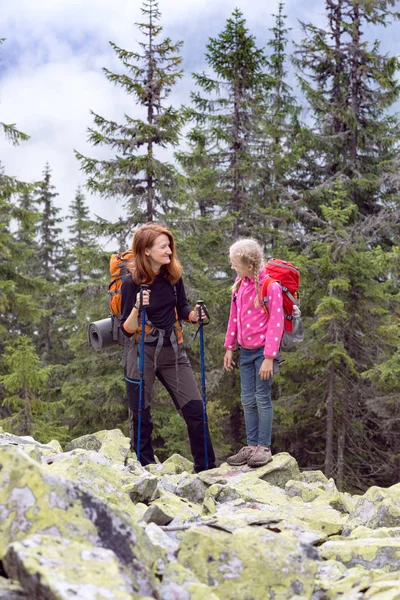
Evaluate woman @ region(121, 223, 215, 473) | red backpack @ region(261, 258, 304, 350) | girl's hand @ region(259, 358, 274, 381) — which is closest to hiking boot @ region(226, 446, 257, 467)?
woman @ region(121, 223, 215, 473)

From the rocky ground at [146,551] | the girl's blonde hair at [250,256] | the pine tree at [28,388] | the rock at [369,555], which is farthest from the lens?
the pine tree at [28,388]

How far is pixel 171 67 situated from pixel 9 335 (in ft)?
35.6

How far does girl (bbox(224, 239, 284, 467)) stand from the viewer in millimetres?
6418

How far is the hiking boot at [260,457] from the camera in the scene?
6801 mm

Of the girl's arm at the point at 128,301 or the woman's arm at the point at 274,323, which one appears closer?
the girl's arm at the point at 128,301

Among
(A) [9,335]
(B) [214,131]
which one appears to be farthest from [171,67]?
(A) [9,335]

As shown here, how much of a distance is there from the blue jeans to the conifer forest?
7924 mm

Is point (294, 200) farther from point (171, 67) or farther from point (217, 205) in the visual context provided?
point (171, 67)

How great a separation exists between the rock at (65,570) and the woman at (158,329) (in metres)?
3.72

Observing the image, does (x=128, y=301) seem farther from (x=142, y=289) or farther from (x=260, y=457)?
(x=260, y=457)

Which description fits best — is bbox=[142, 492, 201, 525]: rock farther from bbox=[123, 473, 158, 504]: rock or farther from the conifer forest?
the conifer forest

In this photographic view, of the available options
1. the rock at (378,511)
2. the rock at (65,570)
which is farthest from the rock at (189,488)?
the rock at (65,570)

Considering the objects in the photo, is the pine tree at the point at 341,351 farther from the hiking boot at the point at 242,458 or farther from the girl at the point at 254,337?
the hiking boot at the point at 242,458

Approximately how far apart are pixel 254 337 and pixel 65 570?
4.57 metres
